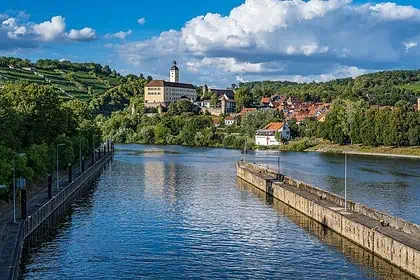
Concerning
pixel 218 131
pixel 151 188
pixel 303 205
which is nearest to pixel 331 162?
pixel 151 188

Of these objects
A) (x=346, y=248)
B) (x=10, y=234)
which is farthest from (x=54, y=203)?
(x=346, y=248)

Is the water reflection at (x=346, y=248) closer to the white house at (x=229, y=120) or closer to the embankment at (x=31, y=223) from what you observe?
the embankment at (x=31, y=223)

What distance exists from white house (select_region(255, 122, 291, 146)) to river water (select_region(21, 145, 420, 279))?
71421mm

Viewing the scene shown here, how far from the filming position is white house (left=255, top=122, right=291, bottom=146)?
5472 inches

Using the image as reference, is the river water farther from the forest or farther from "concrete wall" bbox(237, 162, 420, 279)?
the forest

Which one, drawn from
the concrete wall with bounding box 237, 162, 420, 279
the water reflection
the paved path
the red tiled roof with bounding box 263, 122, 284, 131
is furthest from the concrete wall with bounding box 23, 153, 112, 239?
the red tiled roof with bounding box 263, 122, 284, 131

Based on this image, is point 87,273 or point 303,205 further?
point 303,205

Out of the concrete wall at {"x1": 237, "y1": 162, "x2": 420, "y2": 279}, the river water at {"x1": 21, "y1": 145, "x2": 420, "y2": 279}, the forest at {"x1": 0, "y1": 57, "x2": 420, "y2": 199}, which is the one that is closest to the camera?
the concrete wall at {"x1": 237, "y1": 162, "x2": 420, "y2": 279}

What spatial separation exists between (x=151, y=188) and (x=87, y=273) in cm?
3296

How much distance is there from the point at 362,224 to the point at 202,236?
9.98 meters

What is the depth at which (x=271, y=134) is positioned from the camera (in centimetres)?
13950

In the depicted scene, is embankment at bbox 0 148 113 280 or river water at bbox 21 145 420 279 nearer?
embankment at bbox 0 148 113 280

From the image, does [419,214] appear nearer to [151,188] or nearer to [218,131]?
[151,188]

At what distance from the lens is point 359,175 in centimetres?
7231
